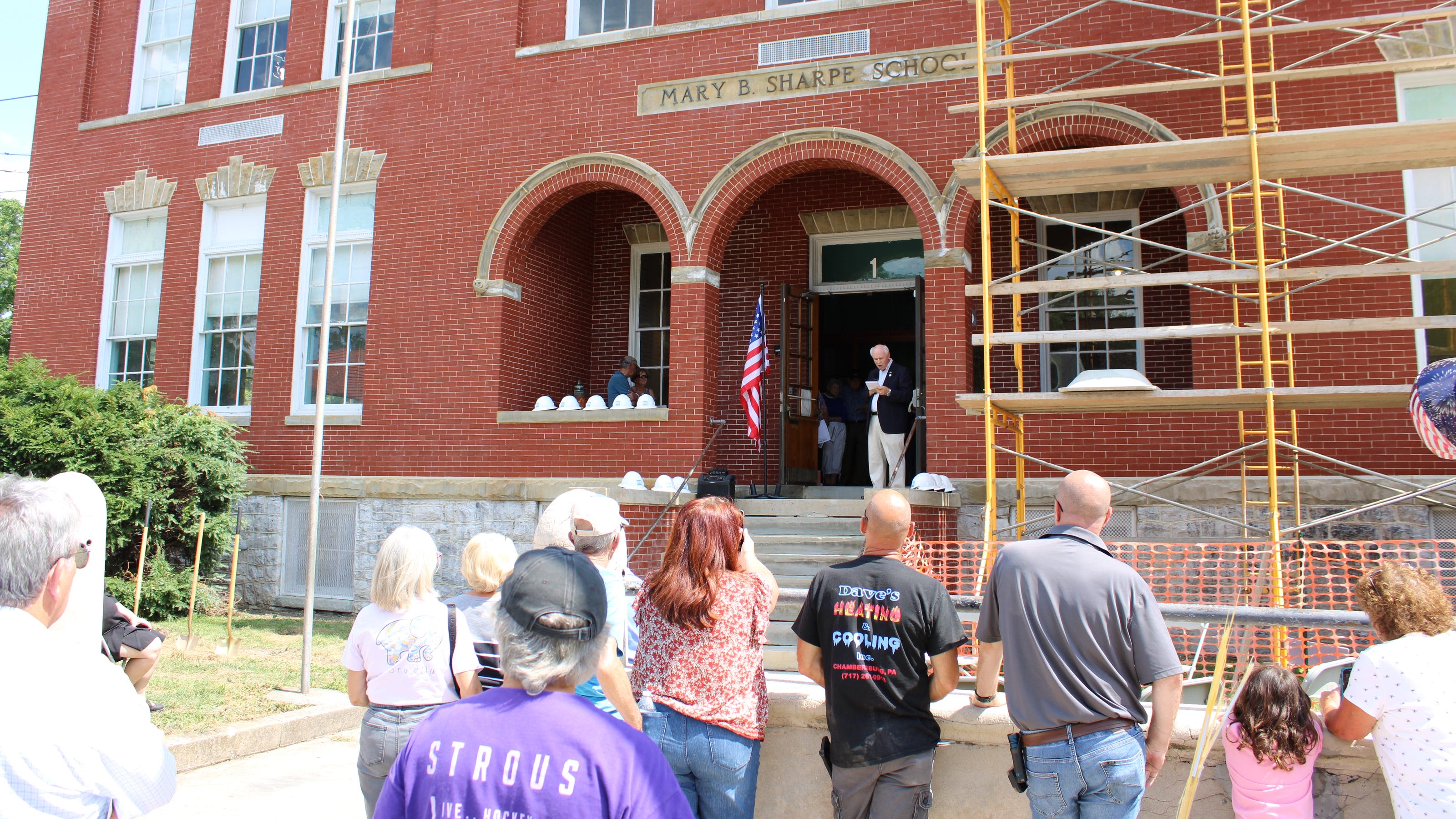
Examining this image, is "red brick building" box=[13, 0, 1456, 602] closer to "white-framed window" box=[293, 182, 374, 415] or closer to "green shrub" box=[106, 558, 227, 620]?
"white-framed window" box=[293, 182, 374, 415]

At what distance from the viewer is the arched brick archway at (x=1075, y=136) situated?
383 inches

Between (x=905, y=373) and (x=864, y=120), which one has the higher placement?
(x=864, y=120)

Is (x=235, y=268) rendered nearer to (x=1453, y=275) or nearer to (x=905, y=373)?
(x=905, y=373)

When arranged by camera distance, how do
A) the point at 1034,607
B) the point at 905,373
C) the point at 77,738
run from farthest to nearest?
1. the point at 905,373
2. the point at 1034,607
3. the point at 77,738

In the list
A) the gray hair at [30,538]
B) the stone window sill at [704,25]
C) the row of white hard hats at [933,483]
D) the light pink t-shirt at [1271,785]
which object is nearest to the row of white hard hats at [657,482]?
the row of white hard hats at [933,483]

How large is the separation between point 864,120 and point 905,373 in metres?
2.81

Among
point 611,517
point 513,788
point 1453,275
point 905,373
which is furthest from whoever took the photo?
point 905,373

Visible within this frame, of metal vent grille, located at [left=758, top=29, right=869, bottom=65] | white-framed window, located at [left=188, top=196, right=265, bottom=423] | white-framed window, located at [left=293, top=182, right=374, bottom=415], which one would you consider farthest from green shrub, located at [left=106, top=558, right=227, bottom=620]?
metal vent grille, located at [left=758, top=29, right=869, bottom=65]

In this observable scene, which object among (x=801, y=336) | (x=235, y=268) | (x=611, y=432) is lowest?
(x=611, y=432)

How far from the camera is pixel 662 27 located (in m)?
11.7

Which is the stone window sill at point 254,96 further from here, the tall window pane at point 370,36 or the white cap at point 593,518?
the white cap at point 593,518

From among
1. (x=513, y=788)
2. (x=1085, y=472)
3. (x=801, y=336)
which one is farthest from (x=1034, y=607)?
(x=801, y=336)

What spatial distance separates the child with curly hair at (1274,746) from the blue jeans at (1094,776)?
1.27ft

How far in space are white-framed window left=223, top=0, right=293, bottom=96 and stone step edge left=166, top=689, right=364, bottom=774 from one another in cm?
995
